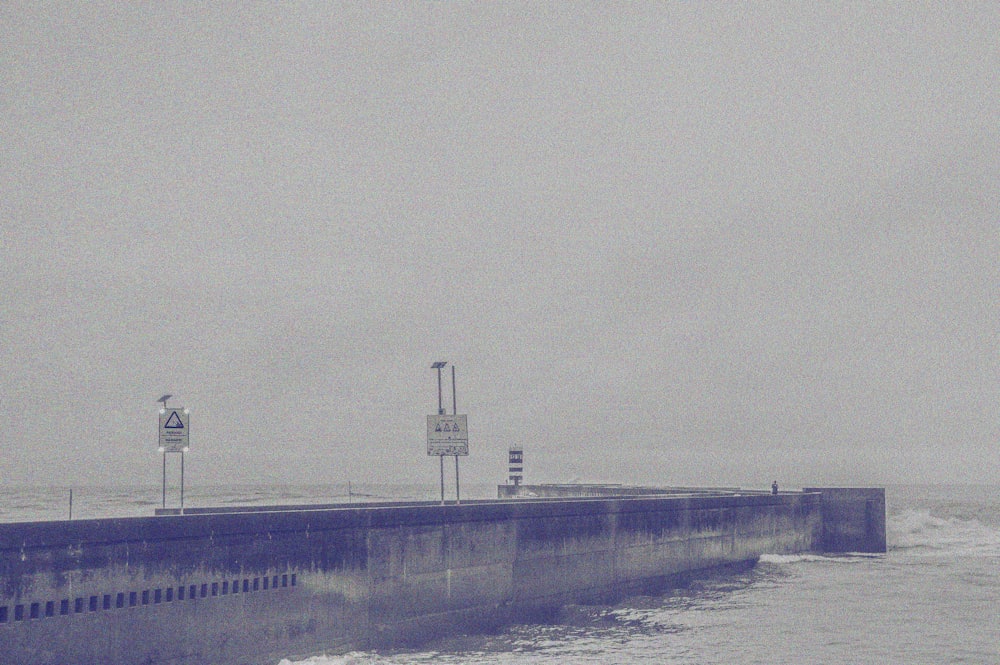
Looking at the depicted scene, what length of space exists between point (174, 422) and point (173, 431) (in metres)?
0.22

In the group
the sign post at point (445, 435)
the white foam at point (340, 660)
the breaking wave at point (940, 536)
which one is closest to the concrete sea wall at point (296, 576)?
the white foam at point (340, 660)

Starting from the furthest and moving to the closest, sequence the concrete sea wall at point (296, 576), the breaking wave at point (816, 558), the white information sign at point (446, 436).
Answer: the breaking wave at point (816, 558) < the white information sign at point (446, 436) < the concrete sea wall at point (296, 576)

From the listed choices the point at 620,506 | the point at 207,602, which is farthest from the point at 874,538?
the point at 207,602

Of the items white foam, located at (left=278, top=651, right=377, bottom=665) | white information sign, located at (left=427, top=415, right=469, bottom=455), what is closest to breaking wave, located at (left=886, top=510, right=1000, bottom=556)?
white information sign, located at (left=427, top=415, right=469, bottom=455)

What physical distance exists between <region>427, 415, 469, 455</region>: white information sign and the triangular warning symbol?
363 inches

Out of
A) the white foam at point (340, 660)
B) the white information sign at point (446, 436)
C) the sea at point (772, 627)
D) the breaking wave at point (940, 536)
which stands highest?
the white information sign at point (446, 436)

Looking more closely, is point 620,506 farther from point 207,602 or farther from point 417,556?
point 207,602

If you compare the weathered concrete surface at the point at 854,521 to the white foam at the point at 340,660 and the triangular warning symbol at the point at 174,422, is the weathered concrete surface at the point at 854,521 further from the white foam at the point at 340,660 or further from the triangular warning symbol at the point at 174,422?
the triangular warning symbol at the point at 174,422

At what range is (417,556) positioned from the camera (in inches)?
893

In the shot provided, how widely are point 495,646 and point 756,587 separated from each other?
593 inches

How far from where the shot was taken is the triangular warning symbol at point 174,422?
22.1 m

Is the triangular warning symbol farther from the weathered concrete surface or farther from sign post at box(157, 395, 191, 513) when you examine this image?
the weathered concrete surface

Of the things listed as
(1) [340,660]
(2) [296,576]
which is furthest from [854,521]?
(2) [296,576]

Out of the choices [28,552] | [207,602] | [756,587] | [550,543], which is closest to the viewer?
[28,552]
